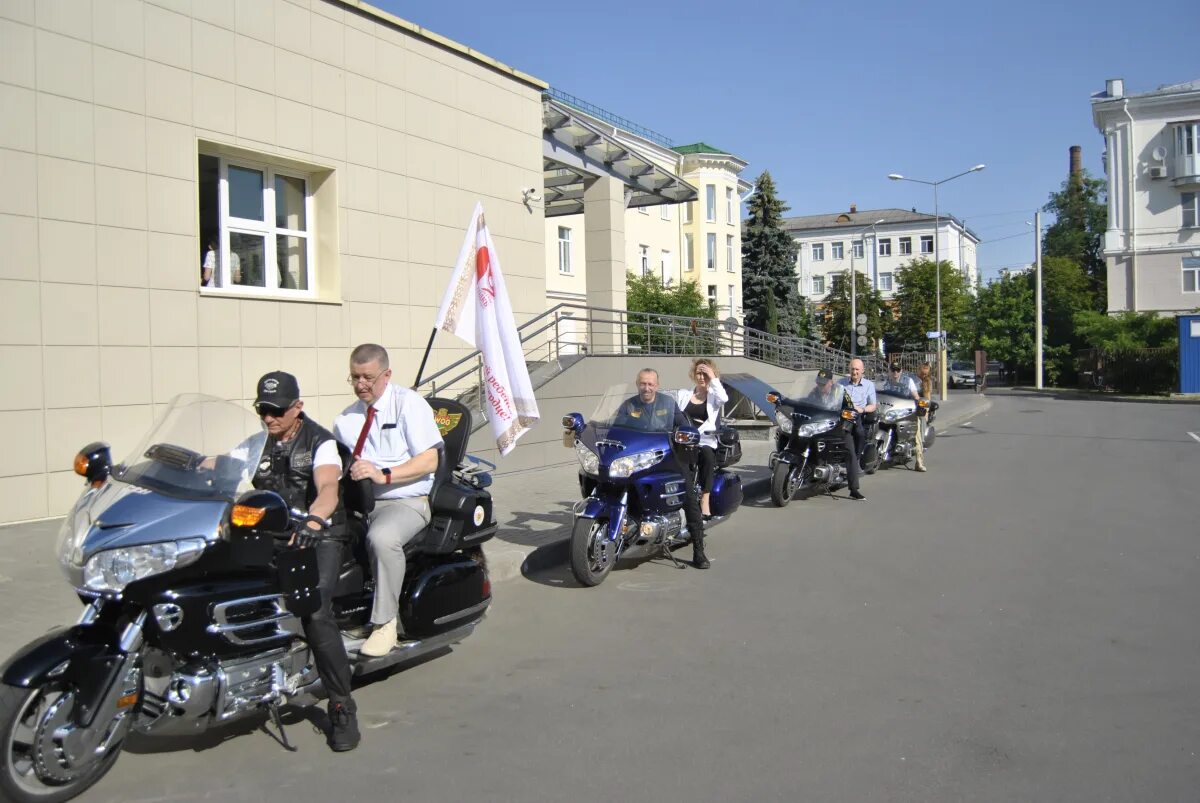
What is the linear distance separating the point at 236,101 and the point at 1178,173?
53.7 metres

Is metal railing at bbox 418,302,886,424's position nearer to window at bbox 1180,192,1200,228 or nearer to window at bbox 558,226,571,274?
window at bbox 558,226,571,274

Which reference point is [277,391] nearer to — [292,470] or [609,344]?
[292,470]

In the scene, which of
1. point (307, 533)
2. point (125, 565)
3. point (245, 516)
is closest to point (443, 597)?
point (307, 533)

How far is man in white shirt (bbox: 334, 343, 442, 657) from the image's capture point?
16.0ft

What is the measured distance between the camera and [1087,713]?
4.62m

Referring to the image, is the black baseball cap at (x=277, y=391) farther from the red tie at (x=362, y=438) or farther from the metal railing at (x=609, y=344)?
the metal railing at (x=609, y=344)

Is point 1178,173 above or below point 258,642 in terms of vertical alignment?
above

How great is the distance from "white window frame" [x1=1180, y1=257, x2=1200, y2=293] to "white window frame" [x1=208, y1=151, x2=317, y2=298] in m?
53.3

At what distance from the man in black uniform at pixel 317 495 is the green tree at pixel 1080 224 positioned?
8177 centimetres

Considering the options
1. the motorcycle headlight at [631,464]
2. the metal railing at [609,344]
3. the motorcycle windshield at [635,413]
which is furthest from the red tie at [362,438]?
the metal railing at [609,344]

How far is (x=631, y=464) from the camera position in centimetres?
761

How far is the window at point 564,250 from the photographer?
36.4 meters

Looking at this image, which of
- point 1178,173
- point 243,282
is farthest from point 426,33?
point 1178,173

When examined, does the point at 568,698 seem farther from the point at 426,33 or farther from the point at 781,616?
the point at 426,33
